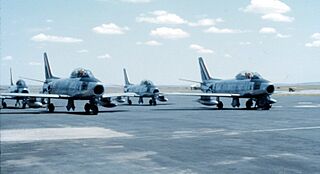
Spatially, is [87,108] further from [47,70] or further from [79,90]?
[47,70]

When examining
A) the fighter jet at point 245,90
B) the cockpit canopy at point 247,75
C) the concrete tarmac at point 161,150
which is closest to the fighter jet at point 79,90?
the fighter jet at point 245,90

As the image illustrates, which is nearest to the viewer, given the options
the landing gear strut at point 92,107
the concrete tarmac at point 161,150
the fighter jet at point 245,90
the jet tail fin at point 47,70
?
the concrete tarmac at point 161,150

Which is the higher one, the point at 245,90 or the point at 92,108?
the point at 245,90

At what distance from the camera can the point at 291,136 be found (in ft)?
55.9

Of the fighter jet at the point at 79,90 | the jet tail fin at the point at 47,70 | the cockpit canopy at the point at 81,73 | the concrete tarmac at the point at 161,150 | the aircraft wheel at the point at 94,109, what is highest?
the jet tail fin at the point at 47,70

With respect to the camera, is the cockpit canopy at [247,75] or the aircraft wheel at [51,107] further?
the cockpit canopy at [247,75]

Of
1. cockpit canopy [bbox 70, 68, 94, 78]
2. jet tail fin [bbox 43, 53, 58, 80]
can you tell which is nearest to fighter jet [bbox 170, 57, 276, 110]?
cockpit canopy [bbox 70, 68, 94, 78]

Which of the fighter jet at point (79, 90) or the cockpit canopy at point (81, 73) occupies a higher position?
the cockpit canopy at point (81, 73)

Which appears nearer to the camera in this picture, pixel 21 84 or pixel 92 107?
pixel 92 107

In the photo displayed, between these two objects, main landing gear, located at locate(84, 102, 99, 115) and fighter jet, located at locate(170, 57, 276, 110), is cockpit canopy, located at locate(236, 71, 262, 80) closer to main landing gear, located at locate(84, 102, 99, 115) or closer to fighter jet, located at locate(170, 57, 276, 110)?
fighter jet, located at locate(170, 57, 276, 110)

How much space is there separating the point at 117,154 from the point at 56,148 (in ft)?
7.95

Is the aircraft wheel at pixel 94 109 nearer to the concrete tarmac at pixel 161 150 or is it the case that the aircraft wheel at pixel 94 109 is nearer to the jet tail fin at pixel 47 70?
the concrete tarmac at pixel 161 150

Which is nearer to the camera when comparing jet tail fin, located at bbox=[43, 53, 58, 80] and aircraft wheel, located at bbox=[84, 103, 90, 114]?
aircraft wheel, located at bbox=[84, 103, 90, 114]

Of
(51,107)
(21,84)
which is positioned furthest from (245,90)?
(21,84)
